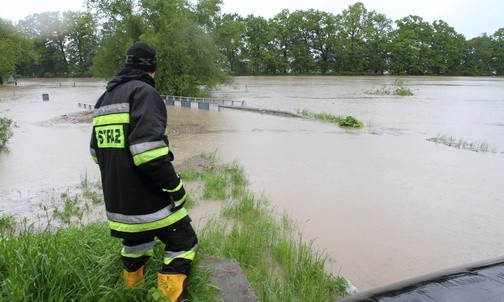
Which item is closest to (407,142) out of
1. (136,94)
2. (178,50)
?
(136,94)

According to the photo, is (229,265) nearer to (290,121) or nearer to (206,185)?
(206,185)

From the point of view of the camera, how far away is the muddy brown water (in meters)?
5.11

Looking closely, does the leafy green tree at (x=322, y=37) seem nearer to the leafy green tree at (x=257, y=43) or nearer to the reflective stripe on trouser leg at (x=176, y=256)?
the leafy green tree at (x=257, y=43)

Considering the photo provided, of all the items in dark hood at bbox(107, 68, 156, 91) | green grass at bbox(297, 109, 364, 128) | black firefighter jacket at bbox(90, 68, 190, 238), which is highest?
dark hood at bbox(107, 68, 156, 91)

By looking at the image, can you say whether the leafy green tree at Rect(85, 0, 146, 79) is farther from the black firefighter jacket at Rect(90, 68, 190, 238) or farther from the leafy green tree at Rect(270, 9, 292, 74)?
the leafy green tree at Rect(270, 9, 292, 74)

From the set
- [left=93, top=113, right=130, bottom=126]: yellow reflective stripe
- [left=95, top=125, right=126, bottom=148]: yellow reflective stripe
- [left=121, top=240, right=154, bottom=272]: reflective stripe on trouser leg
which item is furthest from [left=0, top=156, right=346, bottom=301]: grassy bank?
[left=93, top=113, right=130, bottom=126]: yellow reflective stripe

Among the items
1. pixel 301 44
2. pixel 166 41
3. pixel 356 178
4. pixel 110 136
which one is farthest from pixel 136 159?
pixel 301 44

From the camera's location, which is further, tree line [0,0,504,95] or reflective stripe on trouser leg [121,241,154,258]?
tree line [0,0,504,95]

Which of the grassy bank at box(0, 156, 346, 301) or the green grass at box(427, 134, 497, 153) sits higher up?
the grassy bank at box(0, 156, 346, 301)

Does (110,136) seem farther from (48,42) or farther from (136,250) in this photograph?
(48,42)

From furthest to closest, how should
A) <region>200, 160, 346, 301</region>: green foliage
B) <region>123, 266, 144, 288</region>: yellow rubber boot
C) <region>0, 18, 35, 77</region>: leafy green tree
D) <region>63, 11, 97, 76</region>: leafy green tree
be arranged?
<region>63, 11, 97, 76</region>: leafy green tree, <region>0, 18, 35, 77</region>: leafy green tree, <region>200, 160, 346, 301</region>: green foliage, <region>123, 266, 144, 288</region>: yellow rubber boot


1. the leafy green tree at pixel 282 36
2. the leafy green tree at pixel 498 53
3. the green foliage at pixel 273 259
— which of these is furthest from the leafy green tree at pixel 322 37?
the green foliage at pixel 273 259

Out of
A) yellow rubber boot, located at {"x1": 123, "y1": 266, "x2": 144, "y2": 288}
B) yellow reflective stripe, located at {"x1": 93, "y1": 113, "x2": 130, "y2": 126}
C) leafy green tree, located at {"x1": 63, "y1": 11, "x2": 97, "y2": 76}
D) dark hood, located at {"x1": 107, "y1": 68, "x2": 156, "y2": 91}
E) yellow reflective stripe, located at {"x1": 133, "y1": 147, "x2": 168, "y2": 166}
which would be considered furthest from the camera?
leafy green tree, located at {"x1": 63, "y1": 11, "x2": 97, "y2": 76}

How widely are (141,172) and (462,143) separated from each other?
40.1 ft
